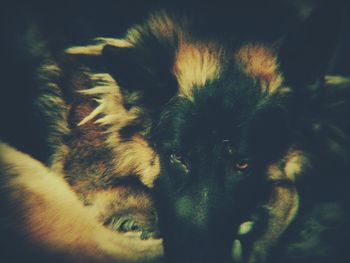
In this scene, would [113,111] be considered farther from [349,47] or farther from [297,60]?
[349,47]

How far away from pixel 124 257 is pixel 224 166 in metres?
0.59

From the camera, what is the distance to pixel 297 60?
5.98 ft

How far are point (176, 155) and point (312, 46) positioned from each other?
0.71 m

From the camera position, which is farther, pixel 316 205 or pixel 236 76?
pixel 316 205

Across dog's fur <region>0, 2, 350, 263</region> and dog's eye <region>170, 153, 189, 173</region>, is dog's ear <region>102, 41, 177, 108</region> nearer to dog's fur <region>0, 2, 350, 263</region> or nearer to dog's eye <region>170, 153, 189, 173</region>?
dog's fur <region>0, 2, 350, 263</region>

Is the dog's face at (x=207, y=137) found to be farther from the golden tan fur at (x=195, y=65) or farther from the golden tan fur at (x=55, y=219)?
the golden tan fur at (x=55, y=219)

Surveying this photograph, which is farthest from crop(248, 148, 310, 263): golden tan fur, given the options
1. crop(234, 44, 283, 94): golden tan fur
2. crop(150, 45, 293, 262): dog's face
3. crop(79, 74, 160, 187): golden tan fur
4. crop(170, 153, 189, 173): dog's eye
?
crop(79, 74, 160, 187): golden tan fur

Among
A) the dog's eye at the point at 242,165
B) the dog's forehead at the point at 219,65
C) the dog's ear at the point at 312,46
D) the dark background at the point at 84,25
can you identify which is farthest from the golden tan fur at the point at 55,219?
the dog's ear at the point at 312,46

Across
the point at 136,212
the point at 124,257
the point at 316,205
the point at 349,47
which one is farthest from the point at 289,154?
the point at 124,257

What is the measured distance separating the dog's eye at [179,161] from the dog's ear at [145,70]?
9.4 inches

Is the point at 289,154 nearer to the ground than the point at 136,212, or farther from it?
farther from it

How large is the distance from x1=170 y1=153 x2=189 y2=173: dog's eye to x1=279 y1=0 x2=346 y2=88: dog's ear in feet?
1.84

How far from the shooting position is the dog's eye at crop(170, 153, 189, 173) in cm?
173

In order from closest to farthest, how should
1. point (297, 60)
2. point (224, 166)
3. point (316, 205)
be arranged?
point (224, 166), point (297, 60), point (316, 205)
